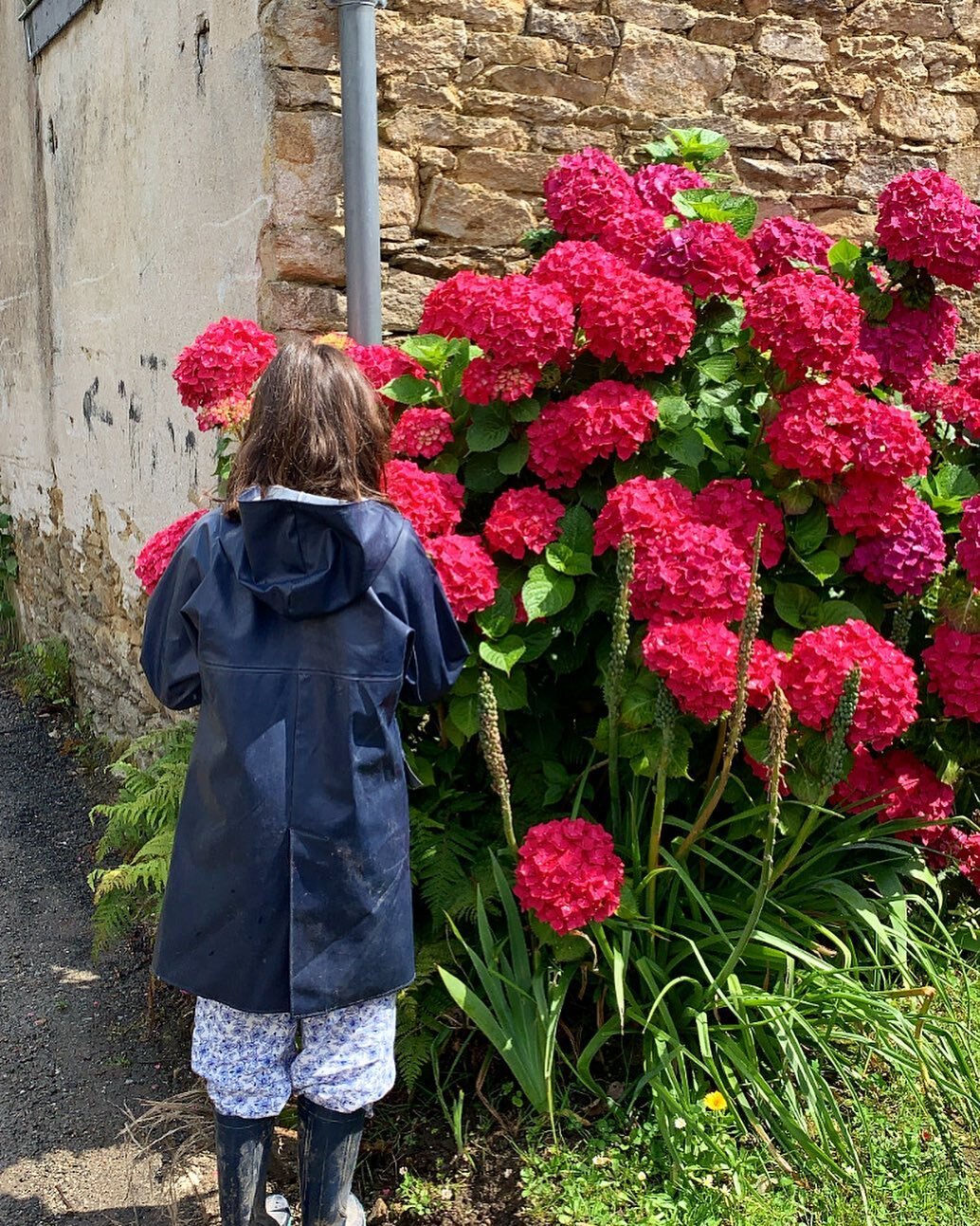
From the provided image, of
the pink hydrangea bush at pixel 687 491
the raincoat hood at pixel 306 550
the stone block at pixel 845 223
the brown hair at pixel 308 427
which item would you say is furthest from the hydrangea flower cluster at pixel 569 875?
the stone block at pixel 845 223

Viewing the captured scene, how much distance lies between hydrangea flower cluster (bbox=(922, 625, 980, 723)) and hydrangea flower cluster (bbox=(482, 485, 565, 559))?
0.93 m

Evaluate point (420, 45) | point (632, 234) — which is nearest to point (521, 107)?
point (420, 45)

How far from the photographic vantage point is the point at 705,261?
102 inches

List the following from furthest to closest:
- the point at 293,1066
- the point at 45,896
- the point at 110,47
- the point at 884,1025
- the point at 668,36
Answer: the point at 110,47 → the point at 45,896 → the point at 668,36 → the point at 884,1025 → the point at 293,1066

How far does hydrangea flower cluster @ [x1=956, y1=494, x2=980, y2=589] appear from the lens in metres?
2.53

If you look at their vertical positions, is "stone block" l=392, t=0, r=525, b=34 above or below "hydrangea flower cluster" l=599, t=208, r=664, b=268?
above

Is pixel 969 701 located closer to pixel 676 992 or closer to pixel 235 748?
pixel 676 992

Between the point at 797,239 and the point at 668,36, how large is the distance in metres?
1.21

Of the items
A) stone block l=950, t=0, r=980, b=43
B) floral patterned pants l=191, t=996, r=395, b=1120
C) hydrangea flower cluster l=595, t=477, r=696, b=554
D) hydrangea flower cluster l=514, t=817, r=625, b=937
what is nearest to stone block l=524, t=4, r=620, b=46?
stone block l=950, t=0, r=980, b=43

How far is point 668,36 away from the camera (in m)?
3.64

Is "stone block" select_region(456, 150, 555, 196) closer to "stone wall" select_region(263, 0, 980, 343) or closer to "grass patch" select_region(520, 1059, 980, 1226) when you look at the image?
"stone wall" select_region(263, 0, 980, 343)

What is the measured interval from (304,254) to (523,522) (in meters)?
1.20

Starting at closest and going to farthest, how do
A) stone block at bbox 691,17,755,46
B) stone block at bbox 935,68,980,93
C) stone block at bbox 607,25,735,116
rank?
stone block at bbox 607,25,735,116, stone block at bbox 691,17,755,46, stone block at bbox 935,68,980,93

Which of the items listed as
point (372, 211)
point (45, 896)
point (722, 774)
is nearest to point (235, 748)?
point (722, 774)
